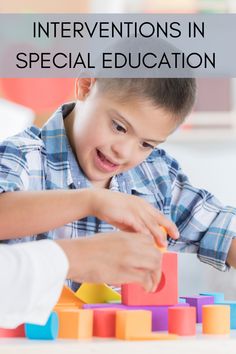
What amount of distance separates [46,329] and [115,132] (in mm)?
412

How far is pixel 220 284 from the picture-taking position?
1936mm

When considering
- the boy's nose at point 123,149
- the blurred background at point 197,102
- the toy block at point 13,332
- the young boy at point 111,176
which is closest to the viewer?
the toy block at point 13,332

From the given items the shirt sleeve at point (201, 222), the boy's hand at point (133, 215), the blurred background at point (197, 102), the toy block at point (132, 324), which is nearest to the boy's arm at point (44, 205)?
the boy's hand at point (133, 215)

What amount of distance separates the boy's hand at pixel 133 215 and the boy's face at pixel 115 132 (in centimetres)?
22

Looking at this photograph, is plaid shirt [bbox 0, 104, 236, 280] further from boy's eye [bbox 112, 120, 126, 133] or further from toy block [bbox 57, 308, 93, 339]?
toy block [bbox 57, 308, 93, 339]

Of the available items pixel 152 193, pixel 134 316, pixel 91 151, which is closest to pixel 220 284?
pixel 152 193

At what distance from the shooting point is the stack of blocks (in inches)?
26.8

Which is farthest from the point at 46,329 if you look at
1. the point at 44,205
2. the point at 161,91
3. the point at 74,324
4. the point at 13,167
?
the point at 161,91

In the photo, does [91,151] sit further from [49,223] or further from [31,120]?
[31,120]

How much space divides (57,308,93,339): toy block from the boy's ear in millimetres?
497

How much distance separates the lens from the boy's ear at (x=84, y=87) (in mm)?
1117

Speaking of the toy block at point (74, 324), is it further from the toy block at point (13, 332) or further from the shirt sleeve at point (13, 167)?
the shirt sleeve at point (13, 167)

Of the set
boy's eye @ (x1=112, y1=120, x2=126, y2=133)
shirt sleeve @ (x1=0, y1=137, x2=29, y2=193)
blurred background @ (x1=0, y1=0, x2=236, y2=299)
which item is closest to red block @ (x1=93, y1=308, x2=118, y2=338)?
shirt sleeve @ (x1=0, y1=137, x2=29, y2=193)

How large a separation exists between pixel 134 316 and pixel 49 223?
0.79 ft
